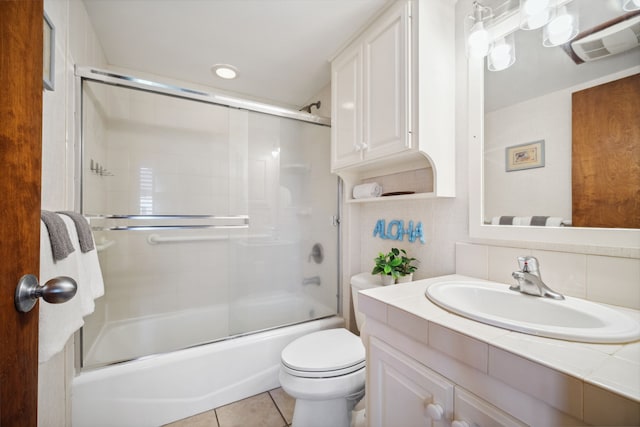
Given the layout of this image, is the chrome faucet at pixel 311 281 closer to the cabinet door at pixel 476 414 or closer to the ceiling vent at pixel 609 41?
the cabinet door at pixel 476 414

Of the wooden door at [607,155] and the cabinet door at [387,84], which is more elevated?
the cabinet door at [387,84]

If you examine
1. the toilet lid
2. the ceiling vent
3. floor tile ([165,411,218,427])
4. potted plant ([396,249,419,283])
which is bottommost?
floor tile ([165,411,218,427])

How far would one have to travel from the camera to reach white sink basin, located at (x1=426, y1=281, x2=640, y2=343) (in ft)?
1.90

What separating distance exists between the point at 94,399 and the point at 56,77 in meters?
1.44

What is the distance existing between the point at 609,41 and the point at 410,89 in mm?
632

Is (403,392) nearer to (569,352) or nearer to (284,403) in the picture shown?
(569,352)

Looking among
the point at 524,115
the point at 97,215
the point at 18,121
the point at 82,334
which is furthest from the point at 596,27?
the point at 82,334

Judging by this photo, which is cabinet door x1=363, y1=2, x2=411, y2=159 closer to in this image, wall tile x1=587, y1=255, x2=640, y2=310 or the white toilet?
wall tile x1=587, y1=255, x2=640, y2=310

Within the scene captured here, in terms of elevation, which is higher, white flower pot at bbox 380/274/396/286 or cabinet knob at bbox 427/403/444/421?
white flower pot at bbox 380/274/396/286

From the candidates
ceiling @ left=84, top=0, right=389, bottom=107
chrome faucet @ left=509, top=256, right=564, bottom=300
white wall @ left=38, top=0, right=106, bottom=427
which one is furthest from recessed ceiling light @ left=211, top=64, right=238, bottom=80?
chrome faucet @ left=509, top=256, right=564, bottom=300

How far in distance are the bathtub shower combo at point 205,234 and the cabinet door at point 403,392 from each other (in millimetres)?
967

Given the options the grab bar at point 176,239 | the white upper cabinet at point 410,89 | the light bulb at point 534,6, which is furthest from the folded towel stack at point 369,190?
the grab bar at point 176,239

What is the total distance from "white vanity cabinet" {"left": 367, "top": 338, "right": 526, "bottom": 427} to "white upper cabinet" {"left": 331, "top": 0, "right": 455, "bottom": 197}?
0.77 meters

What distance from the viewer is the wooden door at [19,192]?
39 centimetres
